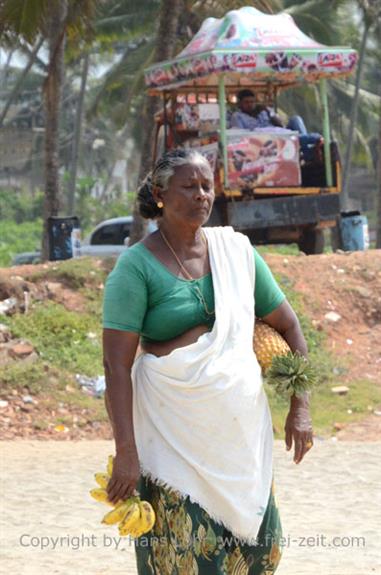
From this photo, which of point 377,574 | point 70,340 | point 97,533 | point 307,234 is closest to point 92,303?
point 70,340

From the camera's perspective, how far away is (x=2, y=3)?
1472 cm

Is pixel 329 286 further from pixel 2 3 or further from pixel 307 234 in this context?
pixel 2 3

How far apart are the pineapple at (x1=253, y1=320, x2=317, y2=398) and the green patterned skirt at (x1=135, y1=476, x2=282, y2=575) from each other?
350mm

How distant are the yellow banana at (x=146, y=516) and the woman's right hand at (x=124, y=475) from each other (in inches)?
2.2

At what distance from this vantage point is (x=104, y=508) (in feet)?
24.1

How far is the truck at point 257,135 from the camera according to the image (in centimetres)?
1323

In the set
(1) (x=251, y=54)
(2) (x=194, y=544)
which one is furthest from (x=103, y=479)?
(1) (x=251, y=54)

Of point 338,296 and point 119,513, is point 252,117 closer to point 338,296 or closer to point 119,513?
point 338,296

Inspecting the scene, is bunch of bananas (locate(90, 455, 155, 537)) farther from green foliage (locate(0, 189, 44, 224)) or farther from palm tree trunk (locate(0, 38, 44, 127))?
green foliage (locate(0, 189, 44, 224))

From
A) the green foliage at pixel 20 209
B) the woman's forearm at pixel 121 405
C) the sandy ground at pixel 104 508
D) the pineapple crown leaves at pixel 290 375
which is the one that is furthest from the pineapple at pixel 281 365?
the green foliage at pixel 20 209

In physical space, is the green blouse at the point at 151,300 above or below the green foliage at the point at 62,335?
above

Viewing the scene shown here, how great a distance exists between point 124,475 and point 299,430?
0.60 m

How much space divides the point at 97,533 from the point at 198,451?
311 cm

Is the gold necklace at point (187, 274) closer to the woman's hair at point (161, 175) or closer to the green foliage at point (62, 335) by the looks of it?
the woman's hair at point (161, 175)
